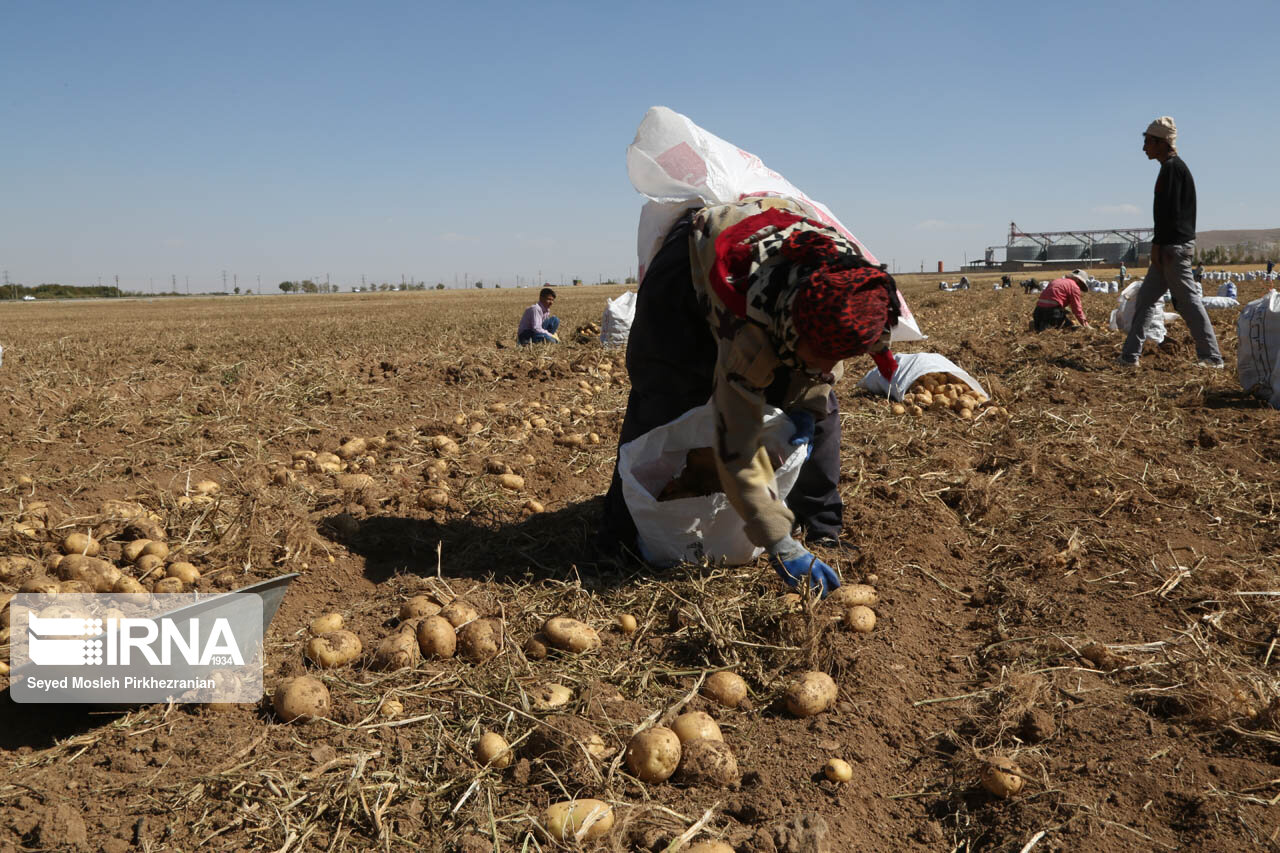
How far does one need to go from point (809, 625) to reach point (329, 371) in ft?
17.7

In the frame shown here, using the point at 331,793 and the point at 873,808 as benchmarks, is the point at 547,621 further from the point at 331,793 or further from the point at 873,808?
the point at 873,808

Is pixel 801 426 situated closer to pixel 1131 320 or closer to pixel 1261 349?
pixel 1261 349

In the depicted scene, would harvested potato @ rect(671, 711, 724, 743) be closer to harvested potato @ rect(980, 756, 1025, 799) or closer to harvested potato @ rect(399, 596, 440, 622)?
harvested potato @ rect(980, 756, 1025, 799)

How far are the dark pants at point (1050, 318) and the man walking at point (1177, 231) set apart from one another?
11.2ft

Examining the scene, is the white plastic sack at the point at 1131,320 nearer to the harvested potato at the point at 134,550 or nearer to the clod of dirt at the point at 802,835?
the clod of dirt at the point at 802,835

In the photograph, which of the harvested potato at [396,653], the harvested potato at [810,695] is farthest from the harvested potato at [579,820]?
Answer: the harvested potato at [396,653]

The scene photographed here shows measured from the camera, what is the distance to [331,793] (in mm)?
1920

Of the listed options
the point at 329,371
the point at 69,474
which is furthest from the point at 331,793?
the point at 329,371

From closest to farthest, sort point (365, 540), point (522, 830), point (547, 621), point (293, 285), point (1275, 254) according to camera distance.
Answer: point (522, 830) < point (547, 621) < point (365, 540) < point (1275, 254) < point (293, 285)

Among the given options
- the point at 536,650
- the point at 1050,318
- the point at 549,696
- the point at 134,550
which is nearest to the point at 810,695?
the point at 549,696

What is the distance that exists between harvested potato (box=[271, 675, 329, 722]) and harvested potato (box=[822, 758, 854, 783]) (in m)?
1.26

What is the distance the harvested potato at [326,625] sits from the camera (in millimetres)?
2609

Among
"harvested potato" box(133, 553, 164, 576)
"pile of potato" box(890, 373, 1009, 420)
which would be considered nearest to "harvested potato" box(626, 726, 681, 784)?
"harvested potato" box(133, 553, 164, 576)

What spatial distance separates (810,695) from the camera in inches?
89.8
